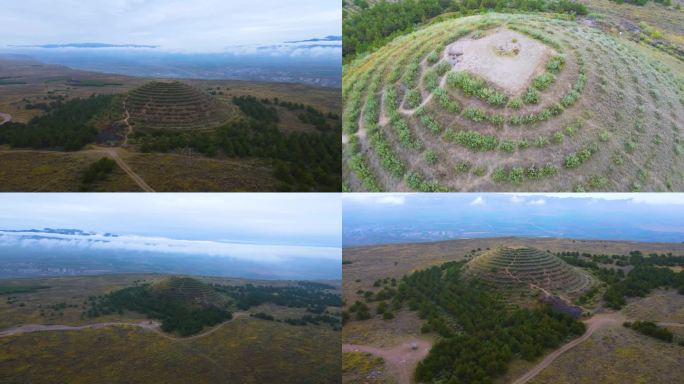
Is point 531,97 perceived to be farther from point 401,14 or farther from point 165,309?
point 165,309

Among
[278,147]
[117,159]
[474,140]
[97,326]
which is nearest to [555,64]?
[474,140]

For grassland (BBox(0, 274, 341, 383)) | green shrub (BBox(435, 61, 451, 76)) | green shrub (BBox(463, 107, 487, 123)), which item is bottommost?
grassland (BBox(0, 274, 341, 383))

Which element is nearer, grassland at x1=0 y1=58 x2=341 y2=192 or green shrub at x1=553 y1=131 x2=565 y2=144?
green shrub at x1=553 y1=131 x2=565 y2=144

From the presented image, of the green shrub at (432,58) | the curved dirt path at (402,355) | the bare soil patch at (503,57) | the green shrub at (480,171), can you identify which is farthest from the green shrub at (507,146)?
the curved dirt path at (402,355)

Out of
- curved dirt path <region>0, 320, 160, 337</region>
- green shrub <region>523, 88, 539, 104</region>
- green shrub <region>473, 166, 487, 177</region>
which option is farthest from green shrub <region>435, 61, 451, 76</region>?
curved dirt path <region>0, 320, 160, 337</region>

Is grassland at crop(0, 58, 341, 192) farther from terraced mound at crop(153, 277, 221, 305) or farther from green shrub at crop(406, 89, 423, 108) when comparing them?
terraced mound at crop(153, 277, 221, 305)

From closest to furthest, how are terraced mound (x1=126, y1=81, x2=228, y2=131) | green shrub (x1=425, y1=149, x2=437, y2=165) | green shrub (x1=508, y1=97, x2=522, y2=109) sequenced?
green shrub (x1=425, y1=149, x2=437, y2=165) → green shrub (x1=508, y1=97, x2=522, y2=109) → terraced mound (x1=126, y1=81, x2=228, y2=131)
